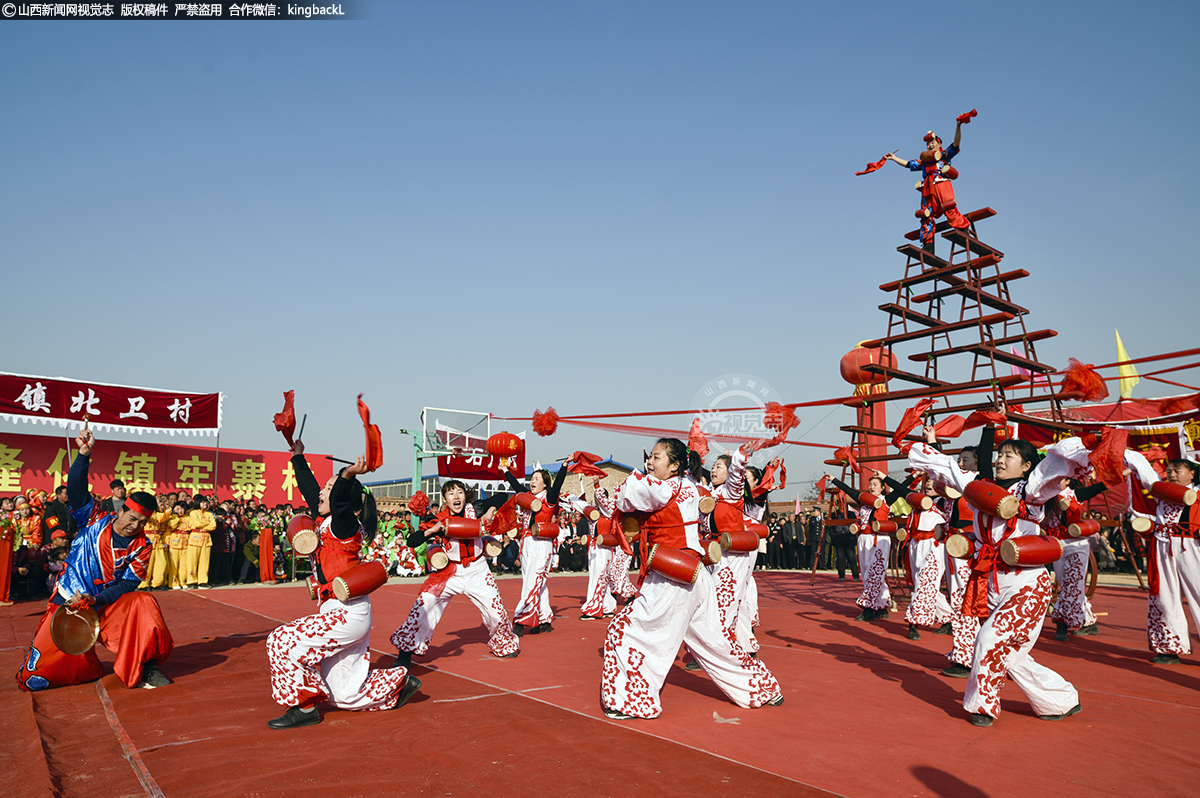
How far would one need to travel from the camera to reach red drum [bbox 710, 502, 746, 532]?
20.0 feet

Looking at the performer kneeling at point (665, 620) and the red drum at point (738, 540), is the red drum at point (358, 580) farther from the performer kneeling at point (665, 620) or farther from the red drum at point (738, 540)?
the red drum at point (738, 540)

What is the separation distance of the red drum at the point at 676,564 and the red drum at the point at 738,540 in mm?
1511

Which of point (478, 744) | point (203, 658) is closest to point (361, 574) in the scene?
point (478, 744)

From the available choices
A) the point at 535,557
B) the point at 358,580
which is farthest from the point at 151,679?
the point at 535,557

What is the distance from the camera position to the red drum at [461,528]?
20.7 ft

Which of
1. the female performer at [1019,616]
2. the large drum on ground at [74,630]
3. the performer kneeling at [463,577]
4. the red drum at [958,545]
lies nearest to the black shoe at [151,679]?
the large drum on ground at [74,630]

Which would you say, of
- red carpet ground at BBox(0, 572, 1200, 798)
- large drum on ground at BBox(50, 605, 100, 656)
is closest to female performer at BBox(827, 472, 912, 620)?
red carpet ground at BBox(0, 572, 1200, 798)

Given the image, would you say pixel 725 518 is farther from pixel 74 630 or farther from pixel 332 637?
pixel 74 630

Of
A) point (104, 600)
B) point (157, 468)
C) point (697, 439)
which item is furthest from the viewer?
point (157, 468)

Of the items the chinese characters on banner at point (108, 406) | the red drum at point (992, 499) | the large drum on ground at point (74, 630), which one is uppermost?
the chinese characters on banner at point (108, 406)

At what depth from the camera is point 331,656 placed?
4.47m

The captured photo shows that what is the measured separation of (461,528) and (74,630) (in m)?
2.82

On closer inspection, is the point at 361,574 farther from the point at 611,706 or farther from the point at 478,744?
the point at 611,706

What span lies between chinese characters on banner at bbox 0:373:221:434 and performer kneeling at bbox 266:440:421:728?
38.7ft
